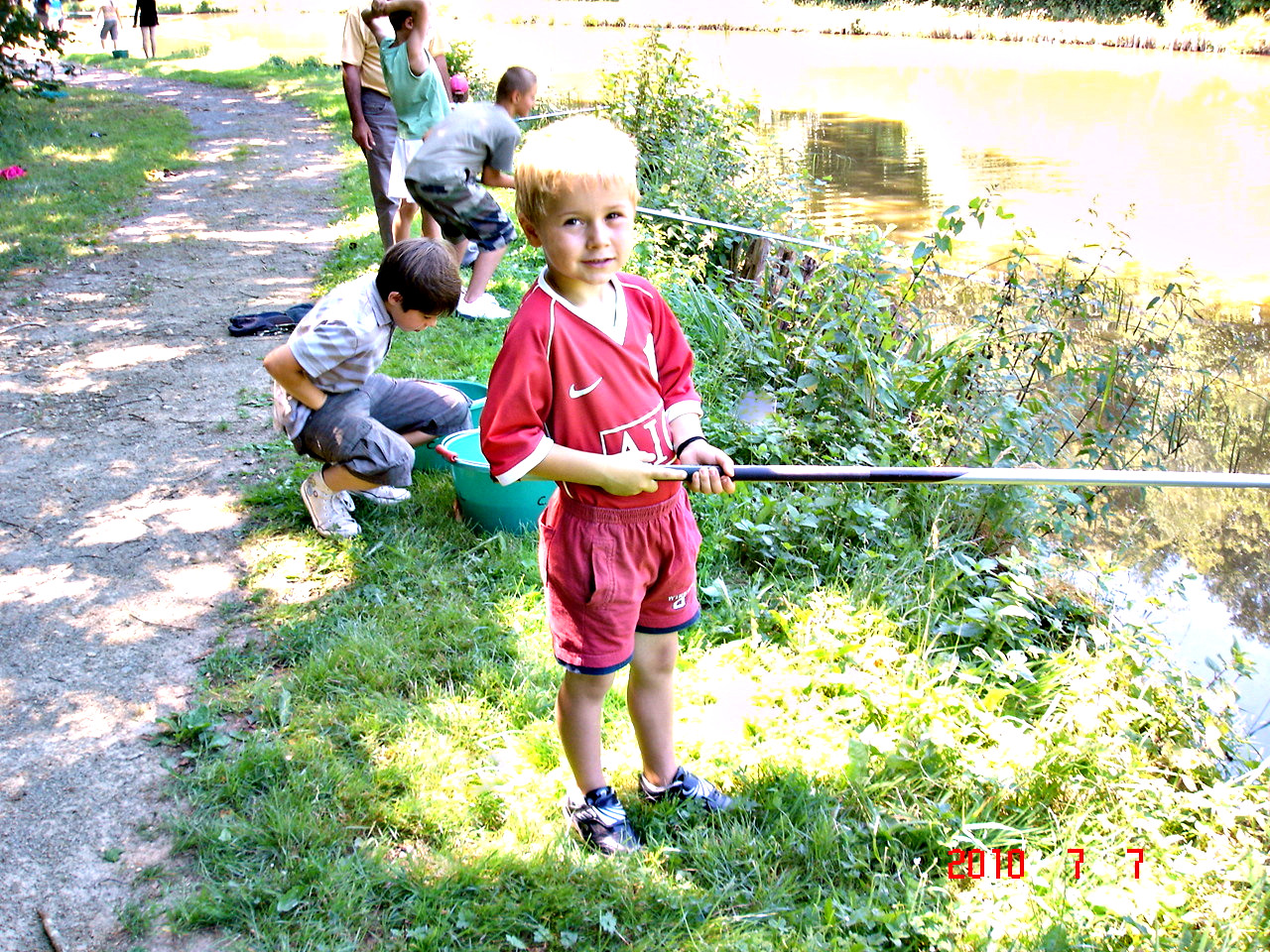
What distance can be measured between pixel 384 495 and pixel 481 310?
1.97 meters

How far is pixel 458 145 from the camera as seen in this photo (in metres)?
5.13

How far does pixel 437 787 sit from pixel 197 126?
11.3m

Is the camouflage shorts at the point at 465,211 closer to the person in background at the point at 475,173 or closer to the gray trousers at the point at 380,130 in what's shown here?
the person in background at the point at 475,173

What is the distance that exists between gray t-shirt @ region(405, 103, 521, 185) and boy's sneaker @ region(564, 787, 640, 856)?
3.57 metres

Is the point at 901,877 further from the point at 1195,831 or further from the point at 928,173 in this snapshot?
the point at 928,173

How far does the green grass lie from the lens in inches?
285

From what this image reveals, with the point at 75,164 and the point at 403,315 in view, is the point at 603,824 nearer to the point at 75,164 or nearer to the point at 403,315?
the point at 403,315

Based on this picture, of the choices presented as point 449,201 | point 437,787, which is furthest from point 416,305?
point 449,201

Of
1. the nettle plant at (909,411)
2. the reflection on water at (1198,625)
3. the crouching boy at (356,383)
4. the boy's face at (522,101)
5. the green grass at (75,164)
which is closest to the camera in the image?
the crouching boy at (356,383)

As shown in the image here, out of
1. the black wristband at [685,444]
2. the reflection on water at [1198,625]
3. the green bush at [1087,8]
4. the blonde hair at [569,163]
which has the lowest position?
the reflection on water at [1198,625]

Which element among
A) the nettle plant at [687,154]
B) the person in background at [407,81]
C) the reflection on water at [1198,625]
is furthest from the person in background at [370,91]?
the reflection on water at [1198,625]

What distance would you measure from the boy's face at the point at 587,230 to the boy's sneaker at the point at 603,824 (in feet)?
3.77

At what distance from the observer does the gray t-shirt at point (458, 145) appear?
202 inches
